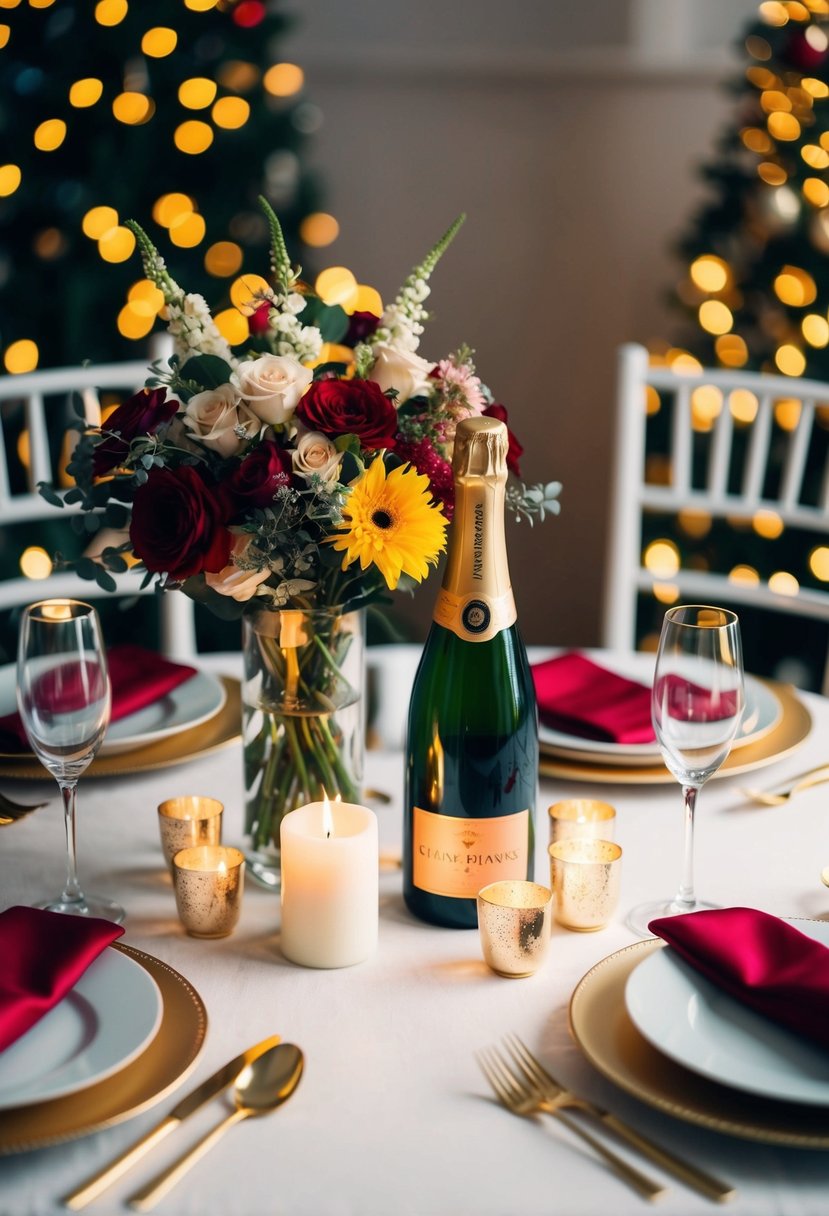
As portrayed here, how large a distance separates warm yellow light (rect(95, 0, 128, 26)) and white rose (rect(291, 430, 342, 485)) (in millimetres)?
1721

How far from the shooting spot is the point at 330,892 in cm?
92

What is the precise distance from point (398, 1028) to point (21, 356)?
1.86 m

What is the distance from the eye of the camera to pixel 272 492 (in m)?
0.92

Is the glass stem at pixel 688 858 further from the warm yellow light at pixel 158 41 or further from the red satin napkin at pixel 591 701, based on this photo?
the warm yellow light at pixel 158 41

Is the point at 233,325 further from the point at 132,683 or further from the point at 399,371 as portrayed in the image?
the point at 399,371

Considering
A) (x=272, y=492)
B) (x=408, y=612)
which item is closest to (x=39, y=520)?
(x=408, y=612)

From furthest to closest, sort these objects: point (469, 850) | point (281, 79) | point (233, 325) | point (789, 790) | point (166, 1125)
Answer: point (281, 79)
point (233, 325)
point (789, 790)
point (469, 850)
point (166, 1125)

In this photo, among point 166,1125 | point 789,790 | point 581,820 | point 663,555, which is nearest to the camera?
point 166,1125

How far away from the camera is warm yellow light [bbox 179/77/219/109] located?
241cm

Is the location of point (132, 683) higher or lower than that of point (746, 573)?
higher

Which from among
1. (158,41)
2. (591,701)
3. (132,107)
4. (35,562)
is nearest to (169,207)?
(132,107)

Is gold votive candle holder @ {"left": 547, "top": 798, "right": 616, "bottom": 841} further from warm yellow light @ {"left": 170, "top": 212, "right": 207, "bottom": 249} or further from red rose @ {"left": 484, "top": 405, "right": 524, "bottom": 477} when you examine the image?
warm yellow light @ {"left": 170, "top": 212, "right": 207, "bottom": 249}

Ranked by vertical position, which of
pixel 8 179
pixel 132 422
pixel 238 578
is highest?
pixel 8 179

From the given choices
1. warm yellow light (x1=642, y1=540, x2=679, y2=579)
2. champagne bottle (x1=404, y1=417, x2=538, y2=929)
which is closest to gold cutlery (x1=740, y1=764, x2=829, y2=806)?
champagne bottle (x1=404, y1=417, x2=538, y2=929)
